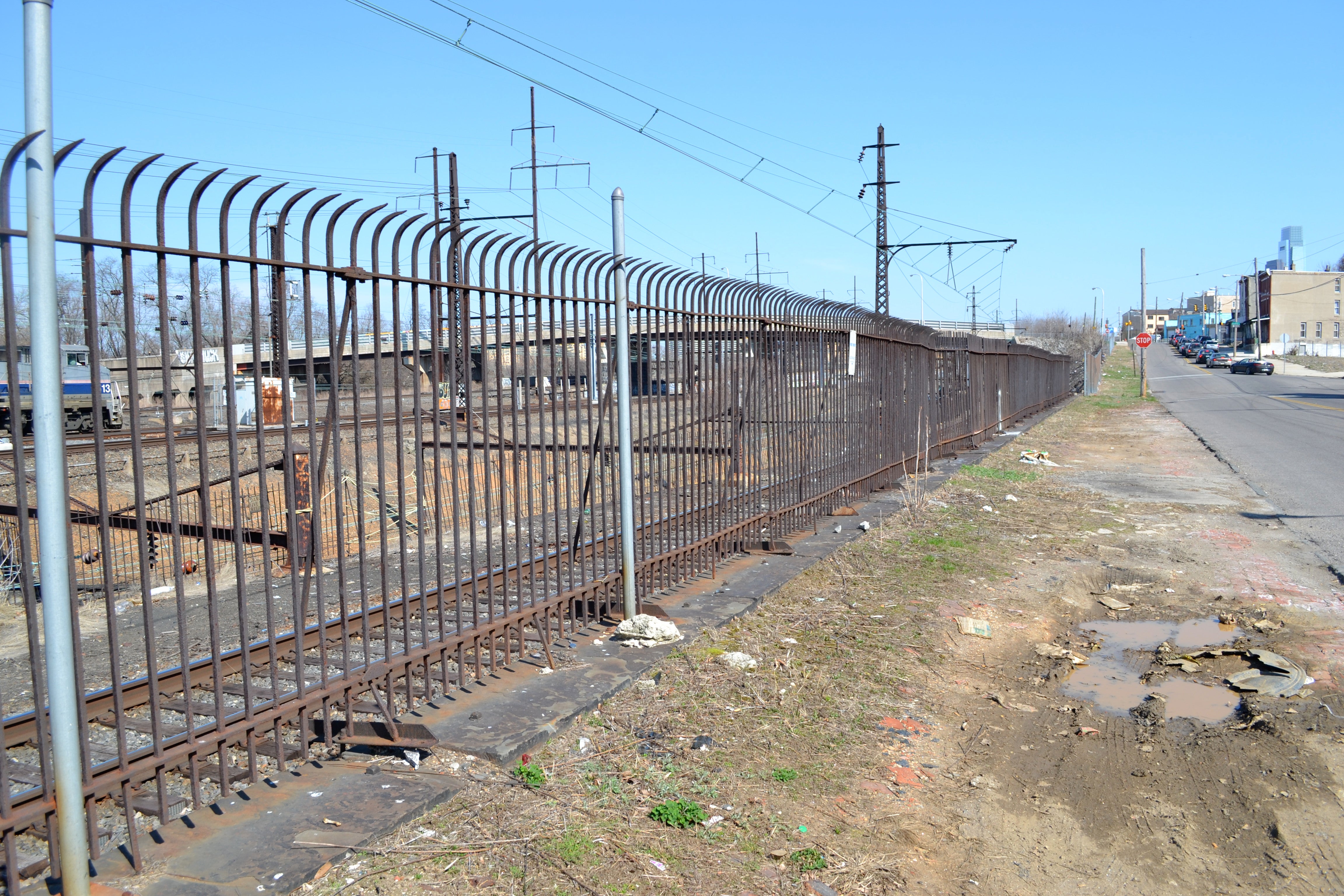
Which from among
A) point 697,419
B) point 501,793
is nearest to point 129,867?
point 501,793

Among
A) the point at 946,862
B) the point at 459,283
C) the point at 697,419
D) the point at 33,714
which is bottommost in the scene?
the point at 946,862

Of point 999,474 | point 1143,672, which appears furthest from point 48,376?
point 999,474

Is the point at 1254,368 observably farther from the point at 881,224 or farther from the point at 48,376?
the point at 48,376

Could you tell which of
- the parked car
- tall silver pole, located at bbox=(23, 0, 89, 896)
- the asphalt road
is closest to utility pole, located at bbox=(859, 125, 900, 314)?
the asphalt road

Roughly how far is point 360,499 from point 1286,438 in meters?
21.9

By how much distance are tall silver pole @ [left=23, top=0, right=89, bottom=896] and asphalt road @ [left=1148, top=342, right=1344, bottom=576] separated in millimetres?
8961

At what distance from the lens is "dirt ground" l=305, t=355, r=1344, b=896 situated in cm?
330

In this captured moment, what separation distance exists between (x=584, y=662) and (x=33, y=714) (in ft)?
8.53

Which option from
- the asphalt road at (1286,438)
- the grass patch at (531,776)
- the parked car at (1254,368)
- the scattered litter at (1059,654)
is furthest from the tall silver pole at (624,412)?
the parked car at (1254,368)

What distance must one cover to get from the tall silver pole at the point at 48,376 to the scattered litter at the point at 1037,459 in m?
15.5

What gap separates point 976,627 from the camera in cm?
637

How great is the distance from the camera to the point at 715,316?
734 centimetres

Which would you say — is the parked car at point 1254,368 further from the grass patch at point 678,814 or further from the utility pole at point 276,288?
the utility pole at point 276,288

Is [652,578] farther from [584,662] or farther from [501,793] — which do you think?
[501,793]
